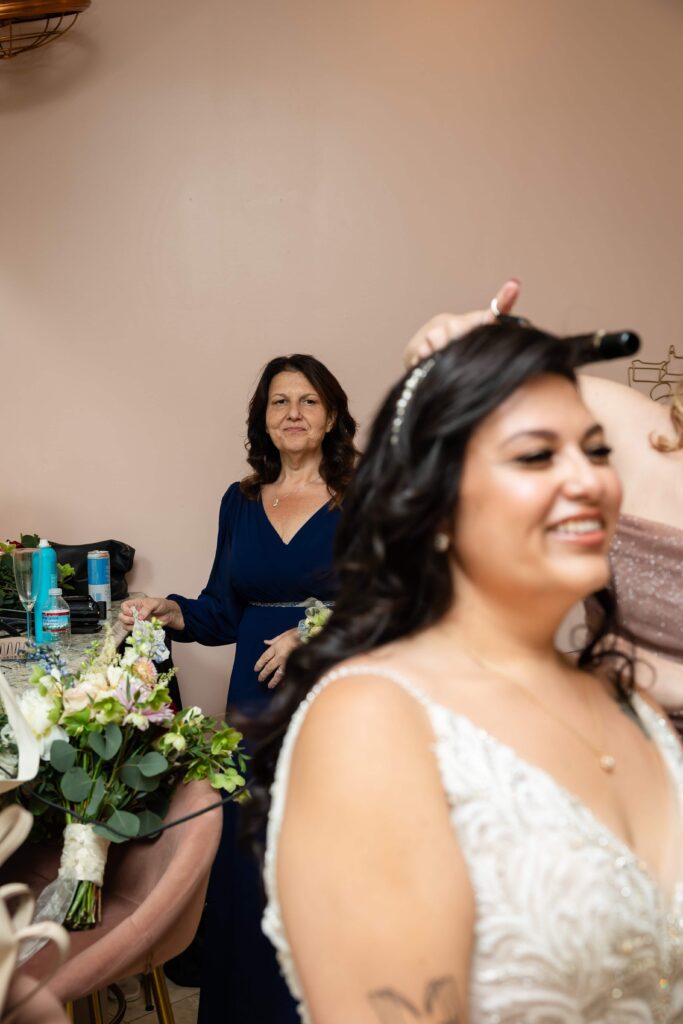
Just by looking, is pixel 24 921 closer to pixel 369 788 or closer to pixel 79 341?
pixel 369 788

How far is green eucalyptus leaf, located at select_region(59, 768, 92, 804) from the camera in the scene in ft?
5.41

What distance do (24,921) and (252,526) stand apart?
2.06 meters

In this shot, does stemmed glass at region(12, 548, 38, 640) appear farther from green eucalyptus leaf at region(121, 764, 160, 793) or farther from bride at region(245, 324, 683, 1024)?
bride at region(245, 324, 683, 1024)

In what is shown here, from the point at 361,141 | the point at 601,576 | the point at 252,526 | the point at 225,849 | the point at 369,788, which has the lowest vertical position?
the point at 225,849

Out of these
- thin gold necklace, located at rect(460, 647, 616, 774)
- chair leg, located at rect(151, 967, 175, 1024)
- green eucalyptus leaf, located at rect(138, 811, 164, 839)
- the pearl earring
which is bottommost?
chair leg, located at rect(151, 967, 175, 1024)

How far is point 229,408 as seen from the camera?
4.12m

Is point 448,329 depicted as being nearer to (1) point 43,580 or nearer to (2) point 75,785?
(2) point 75,785

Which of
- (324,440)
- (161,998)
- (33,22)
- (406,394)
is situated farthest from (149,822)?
(33,22)

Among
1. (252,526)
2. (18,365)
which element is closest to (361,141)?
(18,365)

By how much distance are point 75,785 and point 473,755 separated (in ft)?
2.81

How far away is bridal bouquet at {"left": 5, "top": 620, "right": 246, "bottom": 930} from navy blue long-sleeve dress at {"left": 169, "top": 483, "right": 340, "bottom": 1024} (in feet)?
2.44

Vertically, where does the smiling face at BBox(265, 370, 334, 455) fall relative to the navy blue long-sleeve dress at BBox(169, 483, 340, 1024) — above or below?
above

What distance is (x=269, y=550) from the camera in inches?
118

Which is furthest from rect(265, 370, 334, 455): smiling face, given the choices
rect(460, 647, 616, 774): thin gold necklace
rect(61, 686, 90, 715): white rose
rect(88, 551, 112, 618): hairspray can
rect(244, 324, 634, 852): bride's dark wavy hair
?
rect(460, 647, 616, 774): thin gold necklace
